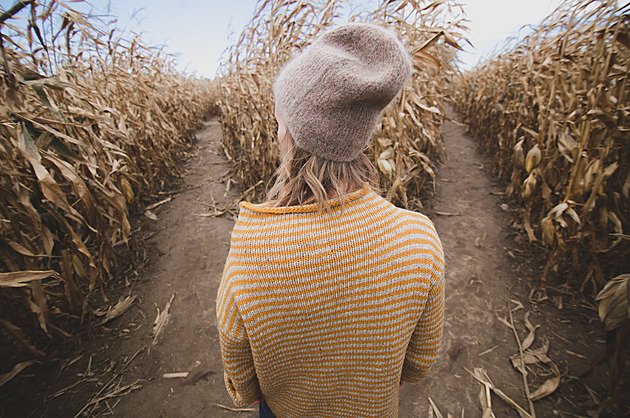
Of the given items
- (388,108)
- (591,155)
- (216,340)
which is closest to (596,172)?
(591,155)

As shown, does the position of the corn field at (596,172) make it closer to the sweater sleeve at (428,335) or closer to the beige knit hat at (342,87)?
the sweater sleeve at (428,335)

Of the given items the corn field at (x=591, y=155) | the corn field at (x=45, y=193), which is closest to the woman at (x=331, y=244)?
the corn field at (x=45, y=193)

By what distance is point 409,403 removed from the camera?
61.9 inches

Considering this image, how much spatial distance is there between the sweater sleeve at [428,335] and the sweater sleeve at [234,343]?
495 millimetres

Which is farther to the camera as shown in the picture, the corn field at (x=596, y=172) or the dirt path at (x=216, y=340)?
the dirt path at (x=216, y=340)

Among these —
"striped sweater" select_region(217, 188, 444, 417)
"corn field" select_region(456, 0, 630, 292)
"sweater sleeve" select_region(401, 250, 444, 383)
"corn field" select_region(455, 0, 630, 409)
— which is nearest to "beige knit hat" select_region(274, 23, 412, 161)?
"striped sweater" select_region(217, 188, 444, 417)

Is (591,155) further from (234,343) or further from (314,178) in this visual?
(234,343)

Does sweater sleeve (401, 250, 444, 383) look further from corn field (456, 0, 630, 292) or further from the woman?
corn field (456, 0, 630, 292)

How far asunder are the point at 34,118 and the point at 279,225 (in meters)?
1.40

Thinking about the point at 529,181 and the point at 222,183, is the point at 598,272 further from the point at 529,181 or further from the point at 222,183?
the point at 222,183

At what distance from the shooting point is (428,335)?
851 mm

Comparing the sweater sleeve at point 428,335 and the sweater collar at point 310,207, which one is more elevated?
the sweater collar at point 310,207

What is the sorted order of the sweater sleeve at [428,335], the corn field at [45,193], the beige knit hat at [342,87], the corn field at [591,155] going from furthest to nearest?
the corn field at [591,155] < the corn field at [45,193] < the sweater sleeve at [428,335] < the beige knit hat at [342,87]

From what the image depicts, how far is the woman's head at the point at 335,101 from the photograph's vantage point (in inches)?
22.9
